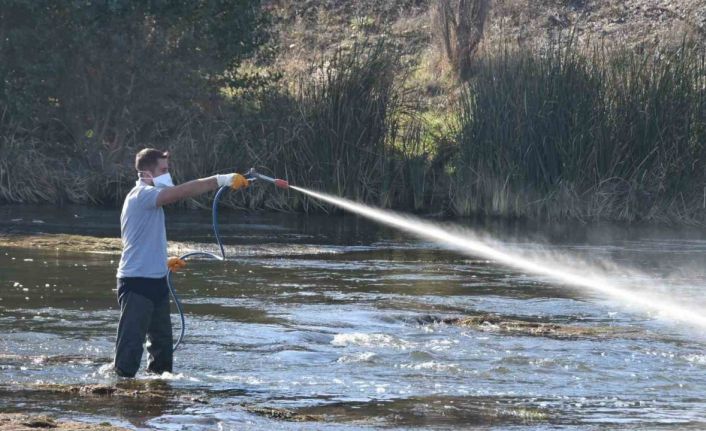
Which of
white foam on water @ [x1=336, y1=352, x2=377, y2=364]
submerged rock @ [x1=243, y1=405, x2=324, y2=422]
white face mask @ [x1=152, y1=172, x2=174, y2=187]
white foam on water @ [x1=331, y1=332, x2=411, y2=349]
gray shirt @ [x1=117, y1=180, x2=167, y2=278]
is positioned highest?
white face mask @ [x1=152, y1=172, x2=174, y2=187]

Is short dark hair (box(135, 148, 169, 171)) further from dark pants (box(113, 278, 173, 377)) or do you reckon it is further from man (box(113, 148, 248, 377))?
dark pants (box(113, 278, 173, 377))

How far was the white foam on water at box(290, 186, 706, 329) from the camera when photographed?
48.8 ft

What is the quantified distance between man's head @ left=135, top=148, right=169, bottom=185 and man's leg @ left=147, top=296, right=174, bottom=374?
920mm

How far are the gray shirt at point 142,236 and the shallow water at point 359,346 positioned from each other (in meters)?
0.84

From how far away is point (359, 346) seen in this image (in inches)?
476

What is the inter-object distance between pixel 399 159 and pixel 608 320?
11991mm

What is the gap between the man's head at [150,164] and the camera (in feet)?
33.3

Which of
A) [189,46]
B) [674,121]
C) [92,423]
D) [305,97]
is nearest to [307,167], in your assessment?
[305,97]

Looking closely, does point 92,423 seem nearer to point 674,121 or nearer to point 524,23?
point 674,121

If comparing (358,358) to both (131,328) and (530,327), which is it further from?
(530,327)

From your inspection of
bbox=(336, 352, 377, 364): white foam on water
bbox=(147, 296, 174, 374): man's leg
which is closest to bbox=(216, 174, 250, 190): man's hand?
bbox=(147, 296, 174, 374): man's leg

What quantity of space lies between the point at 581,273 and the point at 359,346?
6.75m

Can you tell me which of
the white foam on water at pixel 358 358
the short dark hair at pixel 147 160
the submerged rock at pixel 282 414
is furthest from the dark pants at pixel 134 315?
the white foam on water at pixel 358 358

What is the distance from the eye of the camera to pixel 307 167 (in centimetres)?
2519
